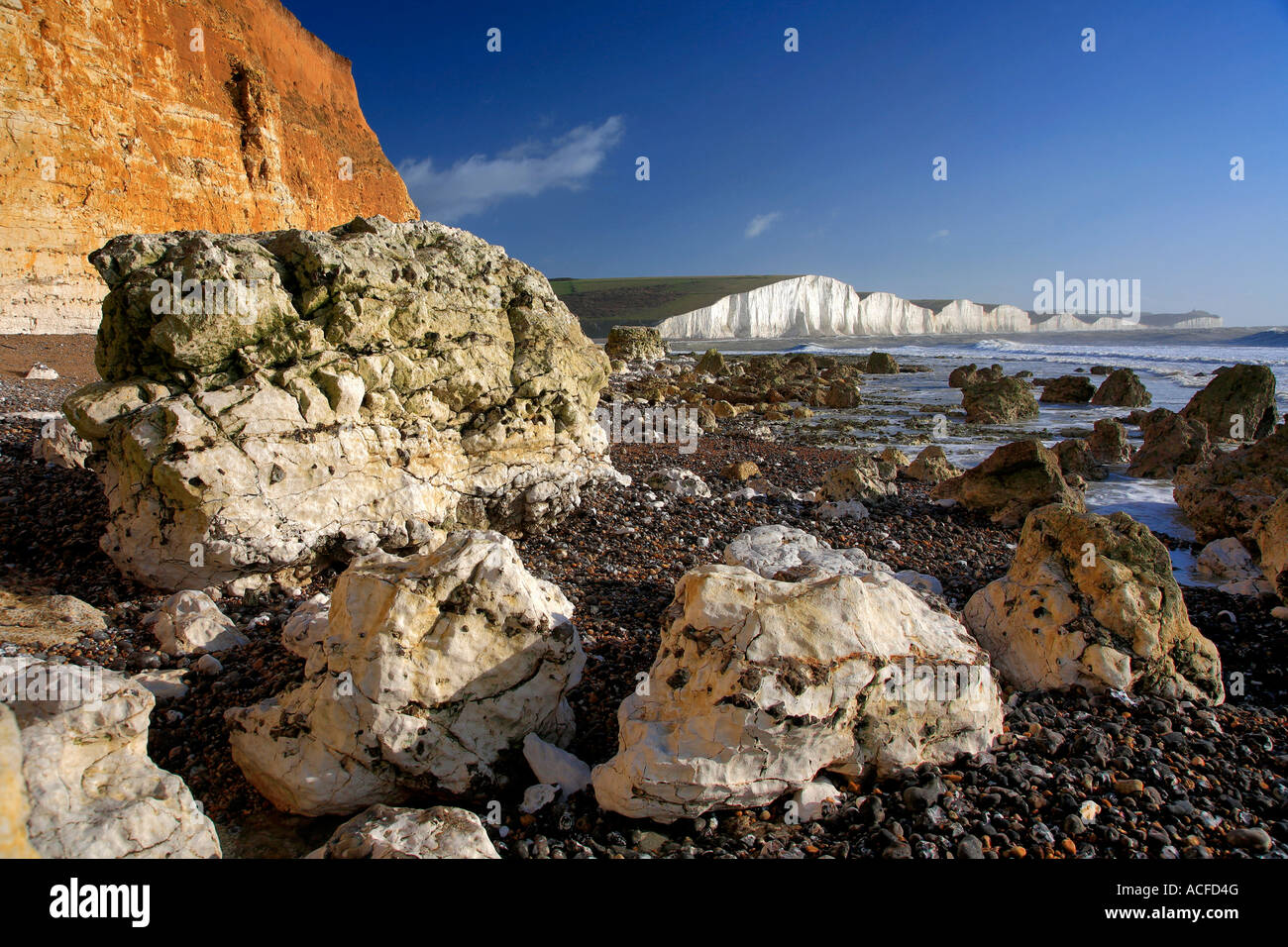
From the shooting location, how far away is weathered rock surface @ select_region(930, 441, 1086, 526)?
30.8 feet

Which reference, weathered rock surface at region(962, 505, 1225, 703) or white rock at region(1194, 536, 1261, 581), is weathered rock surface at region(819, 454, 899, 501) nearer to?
white rock at region(1194, 536, 1261, 581)

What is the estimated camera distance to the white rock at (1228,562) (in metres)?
7.46

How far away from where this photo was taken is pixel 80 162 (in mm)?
21078

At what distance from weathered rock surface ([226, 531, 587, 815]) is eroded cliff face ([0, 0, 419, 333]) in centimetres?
2420

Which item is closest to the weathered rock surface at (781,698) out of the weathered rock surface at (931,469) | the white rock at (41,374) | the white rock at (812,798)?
the white rock at (812,798)

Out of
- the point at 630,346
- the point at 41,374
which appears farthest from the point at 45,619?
the point at 630,346

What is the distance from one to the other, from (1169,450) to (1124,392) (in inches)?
546

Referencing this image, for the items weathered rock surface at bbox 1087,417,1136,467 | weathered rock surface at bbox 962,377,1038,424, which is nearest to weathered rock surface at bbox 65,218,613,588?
weathered rock surface at bbox 1087,417,1136,467

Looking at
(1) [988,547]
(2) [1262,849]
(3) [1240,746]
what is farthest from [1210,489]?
(2) [1262,849]

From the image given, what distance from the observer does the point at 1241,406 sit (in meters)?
17.1

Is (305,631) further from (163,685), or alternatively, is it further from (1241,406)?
(1241,406)

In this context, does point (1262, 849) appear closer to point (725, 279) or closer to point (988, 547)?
point (988, 547)

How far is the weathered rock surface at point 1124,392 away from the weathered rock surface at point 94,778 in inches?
1197

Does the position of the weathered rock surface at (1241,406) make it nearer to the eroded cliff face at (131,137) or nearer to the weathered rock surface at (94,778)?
the weathered rock surface at (94,778)
